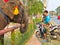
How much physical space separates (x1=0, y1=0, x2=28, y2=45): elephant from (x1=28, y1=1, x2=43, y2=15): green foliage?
249 millimetres

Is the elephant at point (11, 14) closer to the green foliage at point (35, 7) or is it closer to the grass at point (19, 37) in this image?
the grass at point (19, 37)

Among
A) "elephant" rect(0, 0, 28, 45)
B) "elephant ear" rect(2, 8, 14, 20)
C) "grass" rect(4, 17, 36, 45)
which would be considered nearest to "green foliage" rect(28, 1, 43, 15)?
"grass" rect(4, 17, 36, 45)

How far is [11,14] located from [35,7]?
47 cm

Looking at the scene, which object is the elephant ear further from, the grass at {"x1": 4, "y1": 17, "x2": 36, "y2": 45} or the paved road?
the paved road

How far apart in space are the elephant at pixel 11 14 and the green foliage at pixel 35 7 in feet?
0.82

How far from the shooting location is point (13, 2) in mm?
1674

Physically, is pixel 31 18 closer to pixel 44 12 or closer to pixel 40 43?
pixel 44 12

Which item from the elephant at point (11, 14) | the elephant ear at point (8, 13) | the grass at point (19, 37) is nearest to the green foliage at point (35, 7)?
the grass at point (19, 37)

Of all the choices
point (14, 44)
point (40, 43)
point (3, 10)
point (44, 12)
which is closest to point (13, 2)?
point (3, 10)

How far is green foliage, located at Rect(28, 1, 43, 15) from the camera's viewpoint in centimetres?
202

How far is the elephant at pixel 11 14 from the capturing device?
1611mm

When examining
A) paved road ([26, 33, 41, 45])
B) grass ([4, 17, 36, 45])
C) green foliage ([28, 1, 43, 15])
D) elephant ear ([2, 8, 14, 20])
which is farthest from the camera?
paved road ([26, 33, 41, 45])

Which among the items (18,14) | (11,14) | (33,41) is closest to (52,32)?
(33,41)

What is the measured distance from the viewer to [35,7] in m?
2.06
